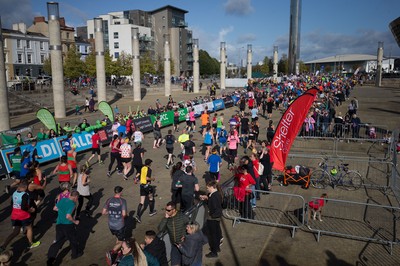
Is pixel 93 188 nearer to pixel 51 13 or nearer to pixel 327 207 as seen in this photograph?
pixel 327 207

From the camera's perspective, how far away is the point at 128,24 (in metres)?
96.6

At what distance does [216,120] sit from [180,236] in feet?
46.3

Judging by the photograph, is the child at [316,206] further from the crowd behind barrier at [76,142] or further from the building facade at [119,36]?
the building facade at [119,36]

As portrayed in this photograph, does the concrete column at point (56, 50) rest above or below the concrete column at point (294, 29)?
below

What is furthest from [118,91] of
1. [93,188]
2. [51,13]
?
[93,188]

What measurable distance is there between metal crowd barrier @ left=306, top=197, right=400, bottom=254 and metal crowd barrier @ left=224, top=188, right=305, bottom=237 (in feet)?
1.50

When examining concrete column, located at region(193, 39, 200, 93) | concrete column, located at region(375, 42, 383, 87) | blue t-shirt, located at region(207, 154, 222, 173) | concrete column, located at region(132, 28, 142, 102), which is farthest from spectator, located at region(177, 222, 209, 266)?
concrete column, located at region(375, 42, 383, 87)

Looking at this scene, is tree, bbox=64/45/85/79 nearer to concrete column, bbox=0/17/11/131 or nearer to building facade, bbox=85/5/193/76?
concrete column, bbox=0/17/11/131

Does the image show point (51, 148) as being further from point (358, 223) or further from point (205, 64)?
point (205, 64)

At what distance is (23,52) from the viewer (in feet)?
213

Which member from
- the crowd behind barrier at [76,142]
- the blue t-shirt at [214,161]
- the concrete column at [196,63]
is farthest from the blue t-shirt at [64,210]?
the concrete column at [196,63]

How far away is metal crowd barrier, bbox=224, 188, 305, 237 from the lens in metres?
9.42

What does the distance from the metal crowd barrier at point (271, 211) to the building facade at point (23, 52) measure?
60112 millimetres

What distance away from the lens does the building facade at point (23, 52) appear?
202 ft
